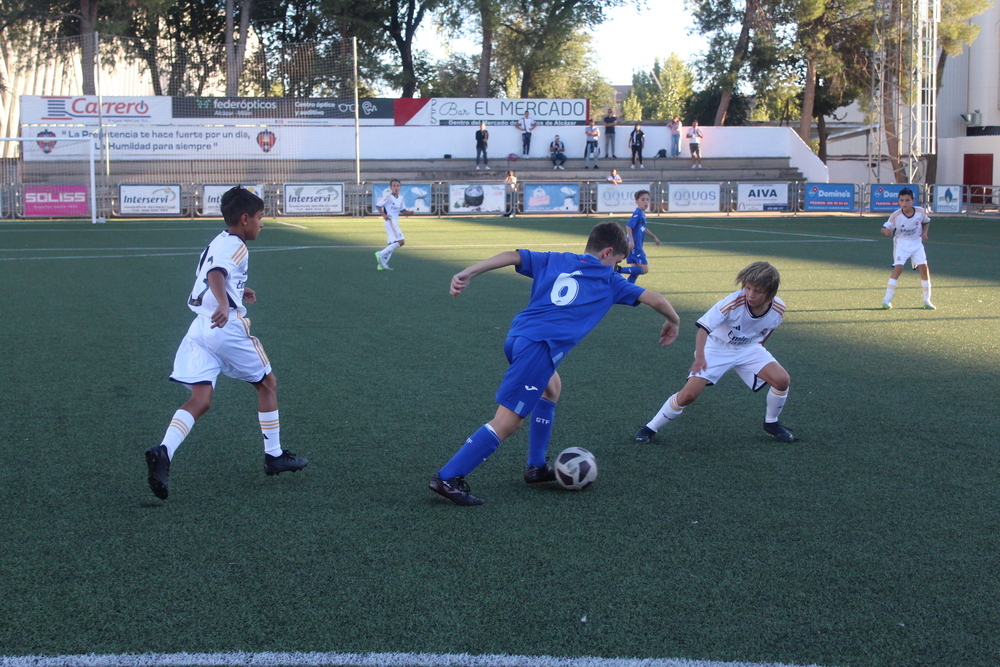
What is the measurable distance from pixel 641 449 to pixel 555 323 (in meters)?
1.55

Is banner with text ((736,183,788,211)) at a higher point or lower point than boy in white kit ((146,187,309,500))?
higher

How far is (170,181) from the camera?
34.3m

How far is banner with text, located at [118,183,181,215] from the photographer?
31406 mm

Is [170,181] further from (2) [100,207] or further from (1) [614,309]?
(1) [614,309]

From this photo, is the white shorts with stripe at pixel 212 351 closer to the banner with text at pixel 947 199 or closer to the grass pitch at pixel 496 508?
the grass pitch at pixel 496 508

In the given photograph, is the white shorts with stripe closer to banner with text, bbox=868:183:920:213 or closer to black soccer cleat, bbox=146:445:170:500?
black soccer cleat, bbox=146:445:170:500

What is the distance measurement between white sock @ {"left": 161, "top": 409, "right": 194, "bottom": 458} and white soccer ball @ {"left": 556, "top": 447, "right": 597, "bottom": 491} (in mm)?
1954

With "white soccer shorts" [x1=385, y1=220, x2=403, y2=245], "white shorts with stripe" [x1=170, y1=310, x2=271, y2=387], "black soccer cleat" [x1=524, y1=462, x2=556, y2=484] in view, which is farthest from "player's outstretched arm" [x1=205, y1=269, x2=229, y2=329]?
"white soccer shorts" [x1=385, y1=220, x2=403, y2=245]

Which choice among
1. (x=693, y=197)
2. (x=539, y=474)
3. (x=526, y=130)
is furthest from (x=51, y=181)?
(x=539, y=474)

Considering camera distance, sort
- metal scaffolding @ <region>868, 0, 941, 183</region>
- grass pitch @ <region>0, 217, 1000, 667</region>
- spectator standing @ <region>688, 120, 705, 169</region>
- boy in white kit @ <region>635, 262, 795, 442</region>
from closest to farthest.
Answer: grass pitch @ <region>0, 217, 1000, 667</region> → boy in white kit @ <region>635, 262, 795, 442</region> → metal scaffolding @ <region>868, 0, 941, 183</region> → spectator standing @ <region>688, 120, 705, 169</region>

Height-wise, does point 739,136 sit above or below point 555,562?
above

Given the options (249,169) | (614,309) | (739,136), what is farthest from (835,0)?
(614,309)

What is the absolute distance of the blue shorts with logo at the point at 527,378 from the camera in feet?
15.4

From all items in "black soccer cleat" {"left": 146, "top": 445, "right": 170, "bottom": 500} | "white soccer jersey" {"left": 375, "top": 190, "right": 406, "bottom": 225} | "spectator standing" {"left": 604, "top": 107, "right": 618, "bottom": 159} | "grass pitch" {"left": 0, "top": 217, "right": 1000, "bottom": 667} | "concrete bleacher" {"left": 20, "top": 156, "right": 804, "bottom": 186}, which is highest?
"spectator standing" {"left": 604, "top": 107, "right": 618, "bottom": 159}
